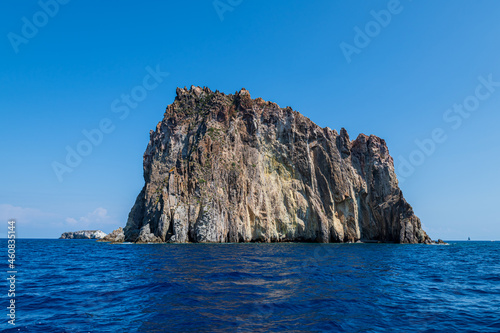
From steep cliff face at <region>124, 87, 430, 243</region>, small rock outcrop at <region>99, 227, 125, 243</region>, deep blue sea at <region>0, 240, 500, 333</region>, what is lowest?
small rock outcrop at <region>99, 227, 125, 243</region>

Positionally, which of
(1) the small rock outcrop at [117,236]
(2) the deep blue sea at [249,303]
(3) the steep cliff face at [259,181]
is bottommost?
(1) the small rock outcrop at [117,236]

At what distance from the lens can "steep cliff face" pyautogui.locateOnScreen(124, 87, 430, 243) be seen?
264 ft

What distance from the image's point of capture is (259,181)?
89.1 meters

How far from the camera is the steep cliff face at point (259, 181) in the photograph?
8056 centimetres

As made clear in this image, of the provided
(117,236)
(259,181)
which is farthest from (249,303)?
(117,236)

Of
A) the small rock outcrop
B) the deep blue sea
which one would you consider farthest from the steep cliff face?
the deep blue sea

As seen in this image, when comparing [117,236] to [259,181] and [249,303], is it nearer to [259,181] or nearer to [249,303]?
[259,181]

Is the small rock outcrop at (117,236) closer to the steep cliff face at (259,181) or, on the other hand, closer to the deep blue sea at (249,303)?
the steep cliff face at (259,181)

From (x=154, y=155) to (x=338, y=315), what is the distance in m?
90.2

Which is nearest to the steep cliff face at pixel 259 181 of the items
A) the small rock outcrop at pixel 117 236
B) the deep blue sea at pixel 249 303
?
the small rock outcrop at pixel 117 236

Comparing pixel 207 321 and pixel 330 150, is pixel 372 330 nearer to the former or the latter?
pixel 207 321

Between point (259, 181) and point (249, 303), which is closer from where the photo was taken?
point (249, 303)

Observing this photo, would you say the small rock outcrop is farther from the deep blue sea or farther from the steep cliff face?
the deep blue sea

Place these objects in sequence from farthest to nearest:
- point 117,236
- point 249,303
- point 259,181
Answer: point 259,181, point 117,236, point 249,303
